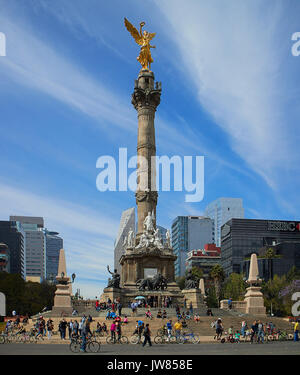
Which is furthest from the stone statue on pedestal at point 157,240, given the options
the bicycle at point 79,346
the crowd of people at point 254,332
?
the bicycle at point 79,346

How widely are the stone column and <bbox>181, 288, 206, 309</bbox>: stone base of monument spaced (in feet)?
32.8

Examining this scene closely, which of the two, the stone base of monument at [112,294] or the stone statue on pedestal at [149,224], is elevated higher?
the stone statue on pedestal at [149,224]

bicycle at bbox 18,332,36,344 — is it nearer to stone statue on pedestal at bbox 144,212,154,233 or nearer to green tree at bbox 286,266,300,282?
stone statue on pedestal at bbox 144,212,154,233

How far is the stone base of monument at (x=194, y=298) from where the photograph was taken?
55.0 m

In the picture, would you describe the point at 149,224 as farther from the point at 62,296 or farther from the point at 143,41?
the point at 143,41

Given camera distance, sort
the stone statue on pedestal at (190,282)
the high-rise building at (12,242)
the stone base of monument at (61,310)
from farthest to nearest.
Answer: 1. the high-rise building at (12,242)
2. the stone statue on pedestal at (190,282)
3. the stone base of monument at (61,310)

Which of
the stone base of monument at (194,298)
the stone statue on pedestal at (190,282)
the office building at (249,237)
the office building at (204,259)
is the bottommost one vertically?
the stone base of monument at (194,298)

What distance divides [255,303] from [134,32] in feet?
126

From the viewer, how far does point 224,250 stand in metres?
156

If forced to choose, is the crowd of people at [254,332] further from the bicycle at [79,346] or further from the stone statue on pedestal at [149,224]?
the stone statue on pedestal at [149,224]

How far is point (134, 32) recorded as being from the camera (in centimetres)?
7012

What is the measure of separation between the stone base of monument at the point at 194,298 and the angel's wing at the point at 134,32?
33777mm

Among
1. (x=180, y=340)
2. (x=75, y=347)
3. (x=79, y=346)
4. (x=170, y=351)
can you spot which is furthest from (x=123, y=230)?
(x=170, y=351)
